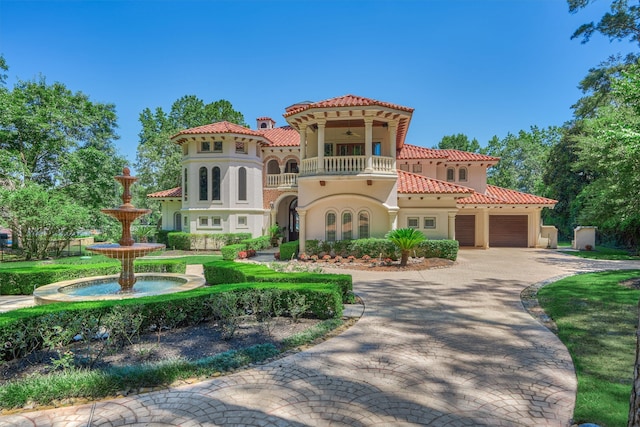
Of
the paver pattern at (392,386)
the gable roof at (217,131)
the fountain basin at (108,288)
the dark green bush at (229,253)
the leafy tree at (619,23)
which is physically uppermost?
the leafy tree at (619,23)

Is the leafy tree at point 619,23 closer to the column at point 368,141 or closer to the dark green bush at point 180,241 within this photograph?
the column at point 368,141

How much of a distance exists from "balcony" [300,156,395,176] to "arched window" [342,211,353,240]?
2.49 meters

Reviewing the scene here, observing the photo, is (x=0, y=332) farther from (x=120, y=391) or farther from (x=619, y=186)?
(x=619, y=186)

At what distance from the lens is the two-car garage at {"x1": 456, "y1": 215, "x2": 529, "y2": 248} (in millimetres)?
26516

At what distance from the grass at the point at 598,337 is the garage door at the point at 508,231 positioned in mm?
14017

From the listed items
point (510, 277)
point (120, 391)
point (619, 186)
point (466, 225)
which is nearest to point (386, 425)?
point (120, 391)

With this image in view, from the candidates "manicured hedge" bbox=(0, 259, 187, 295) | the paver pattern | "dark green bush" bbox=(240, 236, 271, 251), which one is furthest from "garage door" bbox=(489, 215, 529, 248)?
"manicured hedge" bbox=(0, 259, 187, 295)

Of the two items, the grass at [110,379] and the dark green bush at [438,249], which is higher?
the dark green bush at [438,249]

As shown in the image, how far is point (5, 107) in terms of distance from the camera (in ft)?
74.0

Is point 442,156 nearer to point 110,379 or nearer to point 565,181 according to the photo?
point 565,181

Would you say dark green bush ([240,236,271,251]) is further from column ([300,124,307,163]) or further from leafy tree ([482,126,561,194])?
leafy tree ([482,126,561,194])

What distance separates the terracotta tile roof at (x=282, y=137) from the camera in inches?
1158

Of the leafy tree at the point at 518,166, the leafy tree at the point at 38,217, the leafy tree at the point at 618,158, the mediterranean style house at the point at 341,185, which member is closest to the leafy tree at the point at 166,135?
the mediterranean style house at the point at 341,185

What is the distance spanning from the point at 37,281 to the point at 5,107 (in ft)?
57.2
